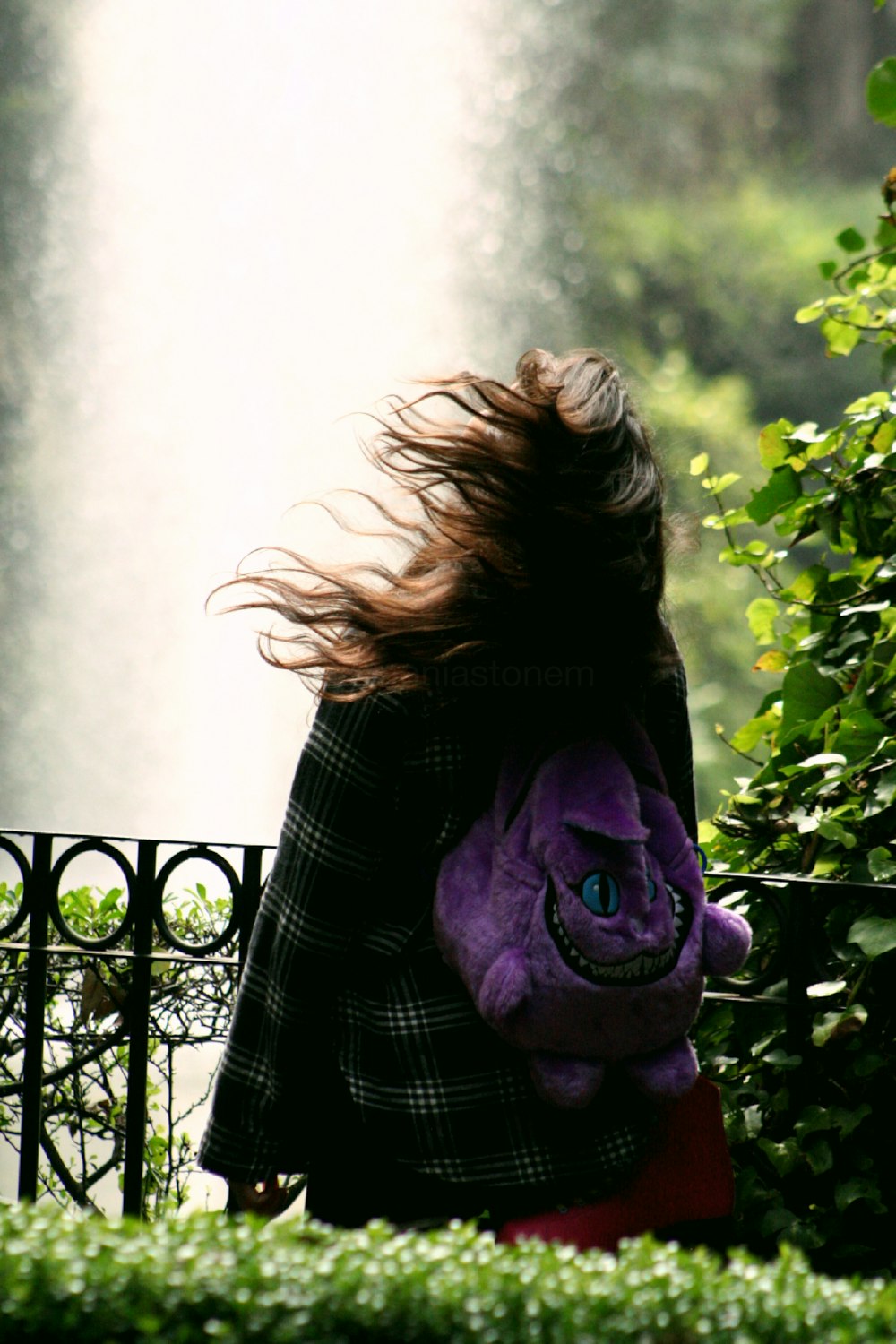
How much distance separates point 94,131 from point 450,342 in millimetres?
3600

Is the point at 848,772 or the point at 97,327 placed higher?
the point at 97,327

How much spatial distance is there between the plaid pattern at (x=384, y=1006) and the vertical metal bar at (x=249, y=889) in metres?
0.62

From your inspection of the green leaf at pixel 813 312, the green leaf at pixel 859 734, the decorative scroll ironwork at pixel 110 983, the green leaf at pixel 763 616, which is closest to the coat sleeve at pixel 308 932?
the decorative scroll ironwork at pixel 110 983

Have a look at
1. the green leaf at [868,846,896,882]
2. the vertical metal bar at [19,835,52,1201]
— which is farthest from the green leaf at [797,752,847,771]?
the vertical metal bar at [19,835,52,1201]

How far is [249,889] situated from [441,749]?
798mm

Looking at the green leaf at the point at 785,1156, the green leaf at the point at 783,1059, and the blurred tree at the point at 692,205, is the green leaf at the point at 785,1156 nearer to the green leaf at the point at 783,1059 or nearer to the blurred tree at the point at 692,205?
the green leaf at the point at 783,1059

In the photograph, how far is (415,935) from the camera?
120 cm

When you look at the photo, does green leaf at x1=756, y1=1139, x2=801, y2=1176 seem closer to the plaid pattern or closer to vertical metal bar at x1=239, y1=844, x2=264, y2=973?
the plaid pattern

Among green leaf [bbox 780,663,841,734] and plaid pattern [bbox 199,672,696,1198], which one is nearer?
plaid pattern [bbox 199,672,696,1198]

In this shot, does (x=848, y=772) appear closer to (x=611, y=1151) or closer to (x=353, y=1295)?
(x=611, y=1151)

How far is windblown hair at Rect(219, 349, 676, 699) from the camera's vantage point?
1.14 m

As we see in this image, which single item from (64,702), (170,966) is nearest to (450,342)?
(64,702)

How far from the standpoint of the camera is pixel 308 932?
1.21 meters

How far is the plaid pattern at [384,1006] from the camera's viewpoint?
1.15 meters
